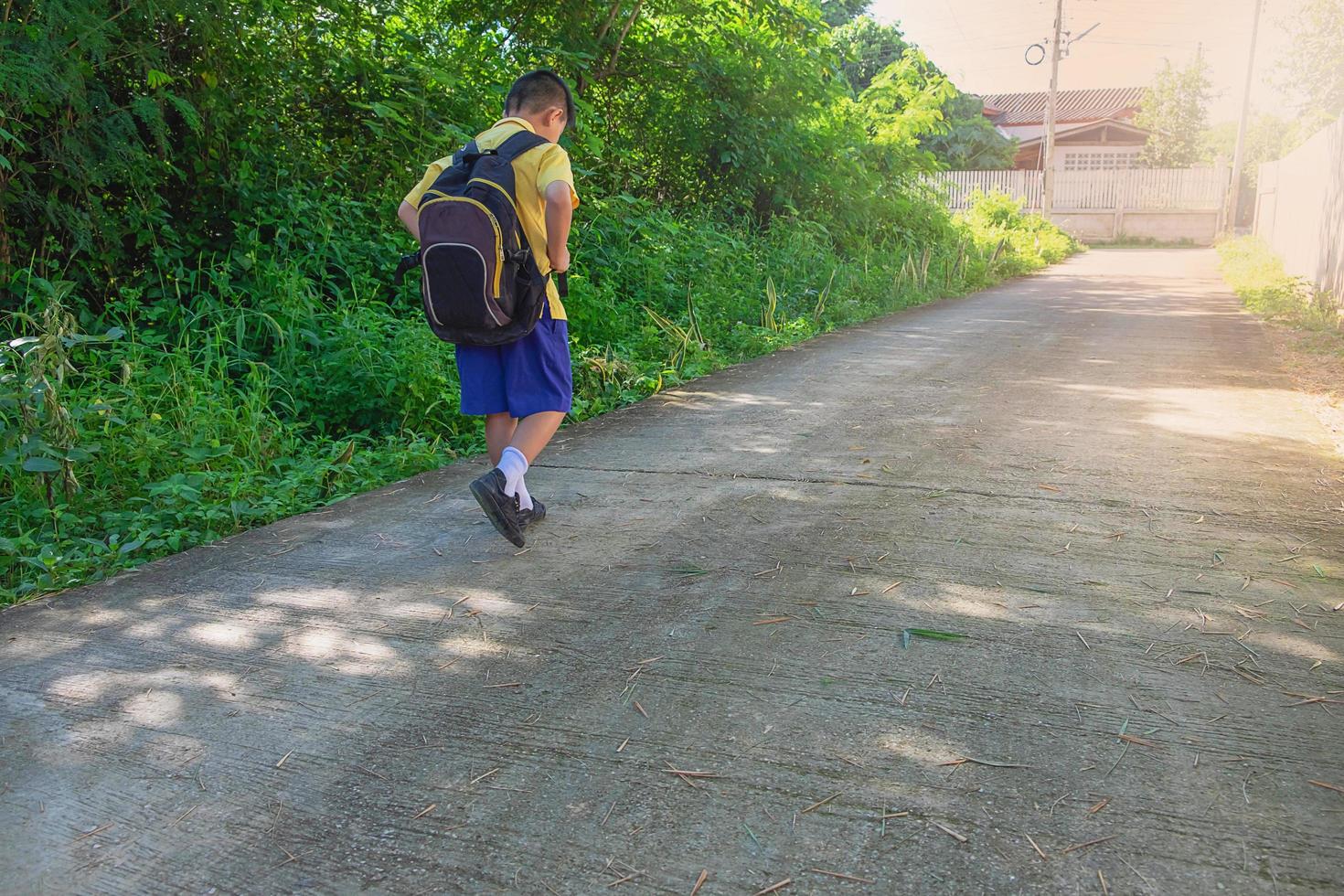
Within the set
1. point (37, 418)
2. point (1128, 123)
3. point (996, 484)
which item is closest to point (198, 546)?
point (37, 418)

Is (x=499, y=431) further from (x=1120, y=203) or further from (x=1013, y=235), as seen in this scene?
(x=1120, y=203)

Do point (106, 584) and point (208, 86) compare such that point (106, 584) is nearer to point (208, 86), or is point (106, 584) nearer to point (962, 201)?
point (208, 86)

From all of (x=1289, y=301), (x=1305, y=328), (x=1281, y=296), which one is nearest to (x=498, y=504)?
(x=1305, y=328)

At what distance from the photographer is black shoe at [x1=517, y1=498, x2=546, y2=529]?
392 centimetres

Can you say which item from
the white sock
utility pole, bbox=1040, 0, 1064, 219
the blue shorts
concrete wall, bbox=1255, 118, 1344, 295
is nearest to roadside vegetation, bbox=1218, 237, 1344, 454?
concrete wall, bbox=1255, 118, 1344, 295

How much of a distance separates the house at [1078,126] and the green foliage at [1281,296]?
23455 millimetres

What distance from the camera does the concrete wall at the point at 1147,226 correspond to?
32.7 m

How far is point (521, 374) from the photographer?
12.5ft

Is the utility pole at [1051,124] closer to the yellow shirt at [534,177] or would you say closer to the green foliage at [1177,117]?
the green foliage at [1177,117]

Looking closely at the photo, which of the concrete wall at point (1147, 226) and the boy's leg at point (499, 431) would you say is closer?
the boy's leg at point (499, 431)

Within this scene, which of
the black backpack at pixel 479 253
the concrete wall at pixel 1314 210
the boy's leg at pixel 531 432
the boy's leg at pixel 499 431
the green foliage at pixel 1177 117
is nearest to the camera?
the black backpack at pixel 479 253

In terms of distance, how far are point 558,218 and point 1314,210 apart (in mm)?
13869

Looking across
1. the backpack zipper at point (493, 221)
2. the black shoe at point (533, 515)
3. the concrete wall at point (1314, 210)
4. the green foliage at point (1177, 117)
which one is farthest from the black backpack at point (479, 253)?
the green foliage at point (1177, 117)

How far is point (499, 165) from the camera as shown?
354 centimetres
